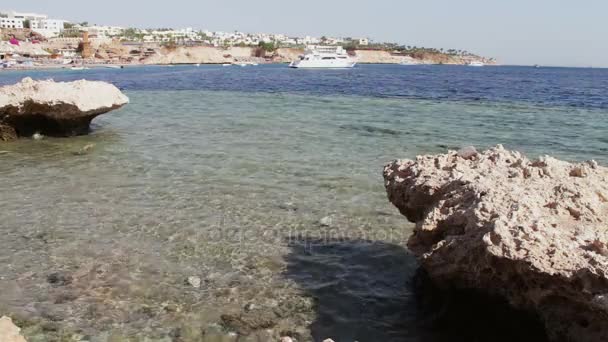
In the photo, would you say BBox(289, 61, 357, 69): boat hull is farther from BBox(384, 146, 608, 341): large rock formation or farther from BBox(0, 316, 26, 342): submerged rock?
BBox(0, 316, 26, 342): submerged rock

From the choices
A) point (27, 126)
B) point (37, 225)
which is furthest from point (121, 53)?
point (37, 225)

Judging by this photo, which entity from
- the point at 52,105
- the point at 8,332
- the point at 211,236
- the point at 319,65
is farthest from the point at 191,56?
the point at 8,332

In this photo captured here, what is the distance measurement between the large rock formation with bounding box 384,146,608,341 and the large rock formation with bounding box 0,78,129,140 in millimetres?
12534

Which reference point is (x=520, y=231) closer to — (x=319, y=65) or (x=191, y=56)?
(x=319, y=65)

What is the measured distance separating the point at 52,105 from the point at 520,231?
14484 millimetres

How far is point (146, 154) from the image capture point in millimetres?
13555

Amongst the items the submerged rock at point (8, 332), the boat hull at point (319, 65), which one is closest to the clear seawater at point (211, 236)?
the submerged rock at point (8, 332)

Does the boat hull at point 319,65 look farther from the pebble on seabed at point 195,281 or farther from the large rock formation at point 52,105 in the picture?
the pebble on seabed at point 195,281

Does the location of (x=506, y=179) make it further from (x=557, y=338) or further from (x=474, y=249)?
(x=557, y=338)

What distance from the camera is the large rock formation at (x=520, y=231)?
3961 mm

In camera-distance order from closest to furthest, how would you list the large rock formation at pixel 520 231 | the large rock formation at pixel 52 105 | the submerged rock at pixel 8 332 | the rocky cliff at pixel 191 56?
the submerged rock at pixel 8 332 → the large rock formation at pixel 520 231 → the large rock formation at pixel 52 105 → the rocky cliff at pixel 191 56

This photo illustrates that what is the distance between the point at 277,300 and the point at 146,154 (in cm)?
900

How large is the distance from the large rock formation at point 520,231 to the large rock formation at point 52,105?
41.1ft

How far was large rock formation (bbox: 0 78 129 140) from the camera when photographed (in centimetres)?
1490
